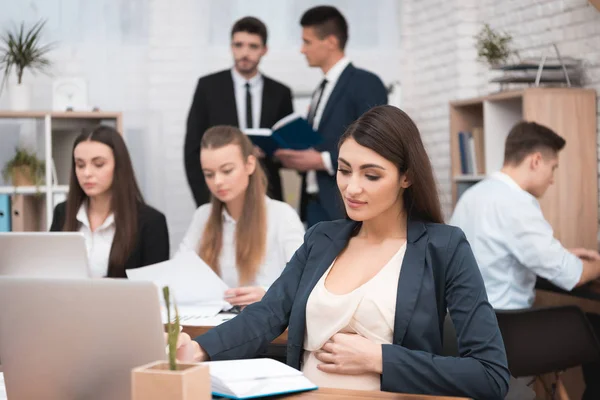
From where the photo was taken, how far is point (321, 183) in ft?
13.9

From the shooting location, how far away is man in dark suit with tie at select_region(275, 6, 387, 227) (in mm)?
4098

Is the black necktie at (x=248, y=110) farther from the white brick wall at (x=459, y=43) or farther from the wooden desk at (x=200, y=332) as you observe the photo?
the wooden desk at (x=200, y=332)

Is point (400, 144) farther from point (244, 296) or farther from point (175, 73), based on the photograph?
point (175, 73)

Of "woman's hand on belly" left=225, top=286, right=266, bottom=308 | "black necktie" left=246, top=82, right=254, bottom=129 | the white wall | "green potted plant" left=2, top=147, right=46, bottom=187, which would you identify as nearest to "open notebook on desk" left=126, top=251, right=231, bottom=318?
"woman's hand on belly" left=225, top=286, right=266, bottom=308

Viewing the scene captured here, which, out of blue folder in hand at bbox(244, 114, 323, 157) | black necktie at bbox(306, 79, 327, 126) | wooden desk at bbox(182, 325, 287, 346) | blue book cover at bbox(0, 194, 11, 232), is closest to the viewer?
wooden desk at bbox(182, 325, 287, 346)

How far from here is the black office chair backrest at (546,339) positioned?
119 inches

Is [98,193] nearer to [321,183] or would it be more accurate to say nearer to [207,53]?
[321,183]

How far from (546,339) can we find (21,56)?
3.35 meters

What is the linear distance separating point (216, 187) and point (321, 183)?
1104mm

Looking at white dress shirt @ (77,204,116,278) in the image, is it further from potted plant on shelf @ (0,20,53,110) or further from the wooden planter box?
the wooden planter box

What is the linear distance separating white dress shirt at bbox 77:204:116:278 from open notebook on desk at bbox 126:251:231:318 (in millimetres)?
558

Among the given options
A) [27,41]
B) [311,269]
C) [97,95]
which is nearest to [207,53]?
[97,95]

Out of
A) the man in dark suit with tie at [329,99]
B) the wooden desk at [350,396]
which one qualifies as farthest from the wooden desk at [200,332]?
the man in dark suit with tie at [329,99]

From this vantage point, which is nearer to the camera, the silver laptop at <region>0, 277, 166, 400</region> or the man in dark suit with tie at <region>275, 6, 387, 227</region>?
the silver laptop at <region>0, 277, 166, 400</region>
